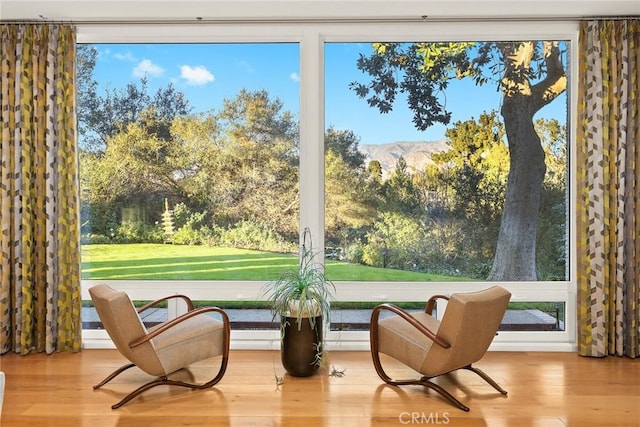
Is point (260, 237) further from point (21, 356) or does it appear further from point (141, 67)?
point (21, 356)

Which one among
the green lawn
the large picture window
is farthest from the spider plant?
the large picture window

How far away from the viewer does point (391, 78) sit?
15.4 ft

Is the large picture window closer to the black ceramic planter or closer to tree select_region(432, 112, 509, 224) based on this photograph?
tree select_region(432, 112, 509, 224)

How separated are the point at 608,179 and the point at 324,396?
2983 millimetres

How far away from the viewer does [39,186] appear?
440 centimetres

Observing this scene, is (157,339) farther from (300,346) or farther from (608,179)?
(608,179)

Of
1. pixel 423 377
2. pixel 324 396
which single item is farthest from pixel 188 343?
pixel 423 377

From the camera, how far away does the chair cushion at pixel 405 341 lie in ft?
11.5

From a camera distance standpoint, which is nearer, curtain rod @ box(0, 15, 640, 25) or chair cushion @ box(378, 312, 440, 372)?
chair cushion @ box(378, 312, 440, 372)

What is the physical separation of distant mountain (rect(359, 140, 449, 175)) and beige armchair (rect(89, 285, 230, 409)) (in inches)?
80.2

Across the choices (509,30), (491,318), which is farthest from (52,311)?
(509,30)

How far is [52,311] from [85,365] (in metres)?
0.62

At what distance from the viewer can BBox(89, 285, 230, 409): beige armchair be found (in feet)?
11.0

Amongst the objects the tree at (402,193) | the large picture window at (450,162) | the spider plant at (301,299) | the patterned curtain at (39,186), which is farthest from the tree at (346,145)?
the patterned curtain at (39,186)
